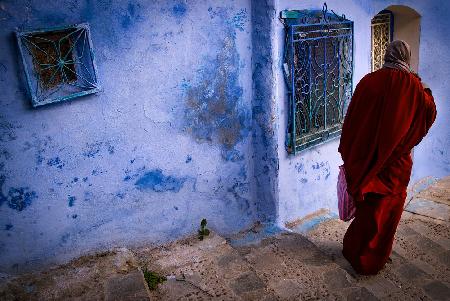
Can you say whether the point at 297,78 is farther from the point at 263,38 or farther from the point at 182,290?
the point at 182,290

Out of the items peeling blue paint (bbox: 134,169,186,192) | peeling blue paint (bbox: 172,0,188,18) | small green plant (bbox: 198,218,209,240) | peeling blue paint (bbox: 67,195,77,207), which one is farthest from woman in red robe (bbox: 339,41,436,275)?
peeling blue paint (bbox: 67,195,77,207)

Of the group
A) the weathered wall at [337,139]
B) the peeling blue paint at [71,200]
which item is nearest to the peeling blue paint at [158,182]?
the peeling blue paint at [71,200]

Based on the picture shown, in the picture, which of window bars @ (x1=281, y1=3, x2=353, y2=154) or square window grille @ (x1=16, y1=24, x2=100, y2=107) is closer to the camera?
square window grille @ (x1=16, y1=24, x2=100, y2=107)

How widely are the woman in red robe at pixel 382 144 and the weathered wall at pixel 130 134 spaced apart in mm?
1005

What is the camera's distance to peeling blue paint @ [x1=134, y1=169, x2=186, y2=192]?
3.02 metres

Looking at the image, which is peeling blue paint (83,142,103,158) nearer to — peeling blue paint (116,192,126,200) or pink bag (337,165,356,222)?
peeling blue paint (116,192,126,200)

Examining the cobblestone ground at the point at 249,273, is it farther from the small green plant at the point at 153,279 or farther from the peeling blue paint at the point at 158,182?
the peeling blue paint at the point at 158,182

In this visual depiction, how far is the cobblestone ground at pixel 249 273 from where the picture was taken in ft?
8.02

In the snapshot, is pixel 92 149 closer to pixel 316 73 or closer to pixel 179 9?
pixel 179 9

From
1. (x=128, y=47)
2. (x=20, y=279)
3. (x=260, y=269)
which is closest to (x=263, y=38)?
(x=128, y=47)

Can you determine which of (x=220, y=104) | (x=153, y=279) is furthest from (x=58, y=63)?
(x=153, y=279)

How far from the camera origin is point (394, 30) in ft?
18.3

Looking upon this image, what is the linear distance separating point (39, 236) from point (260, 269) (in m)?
1.70

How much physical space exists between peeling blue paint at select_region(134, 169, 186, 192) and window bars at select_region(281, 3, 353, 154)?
1.39 meters
